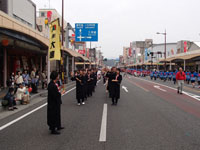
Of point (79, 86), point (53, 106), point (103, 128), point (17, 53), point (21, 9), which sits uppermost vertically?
point (21, 9)

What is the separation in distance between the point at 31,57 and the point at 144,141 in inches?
895

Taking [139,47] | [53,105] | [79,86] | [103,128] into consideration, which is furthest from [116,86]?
[139,47]

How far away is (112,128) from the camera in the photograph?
6.24m

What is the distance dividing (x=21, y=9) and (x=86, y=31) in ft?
24.6

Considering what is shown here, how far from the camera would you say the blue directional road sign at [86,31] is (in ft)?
85.1

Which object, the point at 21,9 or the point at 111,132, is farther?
the point at 21,9

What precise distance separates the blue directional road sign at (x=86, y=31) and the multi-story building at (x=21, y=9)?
5757 mm

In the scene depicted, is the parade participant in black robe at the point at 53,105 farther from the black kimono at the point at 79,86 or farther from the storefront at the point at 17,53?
the storefront at the point at 17,53

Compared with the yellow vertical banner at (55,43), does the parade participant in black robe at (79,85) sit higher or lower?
lower

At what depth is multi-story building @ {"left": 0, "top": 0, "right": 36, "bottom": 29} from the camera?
64.4 ft

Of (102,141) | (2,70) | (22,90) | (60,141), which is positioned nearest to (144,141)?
(102,141)

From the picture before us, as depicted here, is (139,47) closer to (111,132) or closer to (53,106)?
(111,132)

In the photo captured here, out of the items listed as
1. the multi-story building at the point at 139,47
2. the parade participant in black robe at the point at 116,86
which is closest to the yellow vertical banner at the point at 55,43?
the parade participant in black robe at the point at 116,86

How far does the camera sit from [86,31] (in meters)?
26.0
